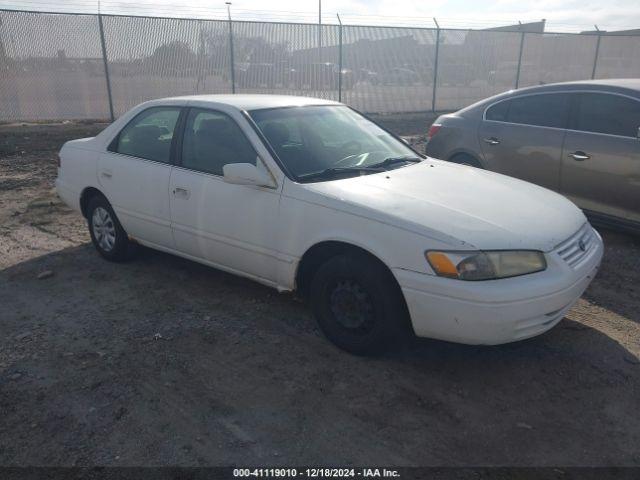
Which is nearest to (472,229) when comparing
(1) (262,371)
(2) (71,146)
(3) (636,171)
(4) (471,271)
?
(4) (471,271)

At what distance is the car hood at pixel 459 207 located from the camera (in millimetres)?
3062

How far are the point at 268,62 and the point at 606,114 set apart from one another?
1102cm

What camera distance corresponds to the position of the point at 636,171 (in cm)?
504

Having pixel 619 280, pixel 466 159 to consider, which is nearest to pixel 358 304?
pixel 619 280

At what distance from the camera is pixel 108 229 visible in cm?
510

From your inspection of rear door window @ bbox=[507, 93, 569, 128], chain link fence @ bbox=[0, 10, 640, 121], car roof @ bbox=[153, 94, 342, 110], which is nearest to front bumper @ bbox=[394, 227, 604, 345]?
car roof @ bbox=[153, 94, 342, 110]

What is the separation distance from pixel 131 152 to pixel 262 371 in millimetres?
2493

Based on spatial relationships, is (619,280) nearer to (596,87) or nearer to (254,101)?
(596,87)

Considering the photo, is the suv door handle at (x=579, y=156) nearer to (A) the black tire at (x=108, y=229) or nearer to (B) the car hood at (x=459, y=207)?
(B) the car hood at (x=459, y=207)

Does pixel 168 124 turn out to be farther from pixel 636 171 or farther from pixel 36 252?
pixel 636 171

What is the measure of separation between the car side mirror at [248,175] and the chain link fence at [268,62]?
11.0 meters

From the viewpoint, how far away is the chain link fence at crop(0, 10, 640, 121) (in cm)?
1273

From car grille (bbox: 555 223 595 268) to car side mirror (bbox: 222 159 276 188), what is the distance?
6.18 ft

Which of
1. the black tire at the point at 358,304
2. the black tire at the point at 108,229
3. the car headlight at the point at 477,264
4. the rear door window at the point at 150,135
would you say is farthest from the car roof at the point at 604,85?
the black tire at the point at 108,229
